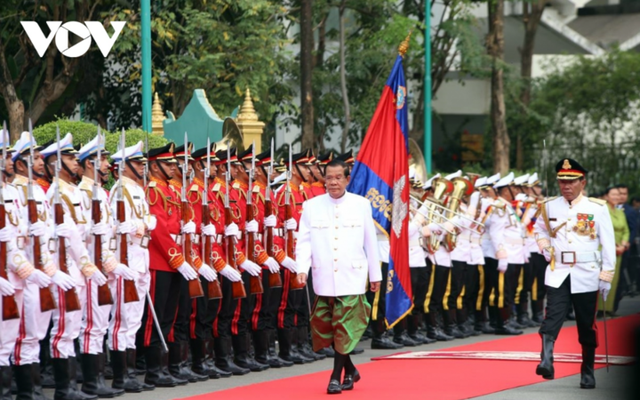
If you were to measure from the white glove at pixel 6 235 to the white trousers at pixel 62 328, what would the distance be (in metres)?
0.72

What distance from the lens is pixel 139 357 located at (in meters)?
11.2

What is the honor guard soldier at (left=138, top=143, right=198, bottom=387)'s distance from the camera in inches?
407

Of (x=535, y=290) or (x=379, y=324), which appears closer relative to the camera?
(x=379, y=324)

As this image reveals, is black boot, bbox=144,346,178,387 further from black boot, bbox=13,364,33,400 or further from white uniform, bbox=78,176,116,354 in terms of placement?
black boot, bbox=13,364,33,400

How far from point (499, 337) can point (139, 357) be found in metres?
5.86

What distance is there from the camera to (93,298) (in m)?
9.77

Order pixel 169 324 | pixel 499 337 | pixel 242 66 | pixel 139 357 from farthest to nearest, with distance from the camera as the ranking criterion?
1. pixel 242 66
2. pixel 499 337
3. pixel 139 357
4. pixel 169 324

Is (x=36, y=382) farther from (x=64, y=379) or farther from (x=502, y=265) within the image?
(x=502, y=265)

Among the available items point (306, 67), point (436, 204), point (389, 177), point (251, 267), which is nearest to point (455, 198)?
point (436, 204)

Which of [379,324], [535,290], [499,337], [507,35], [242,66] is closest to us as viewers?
[379,324]

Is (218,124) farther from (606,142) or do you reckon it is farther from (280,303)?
(606,142)

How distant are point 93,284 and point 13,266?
105 cm

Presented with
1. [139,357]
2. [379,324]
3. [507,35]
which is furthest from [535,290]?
[507,35]

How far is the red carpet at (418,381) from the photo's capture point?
32.1ft
